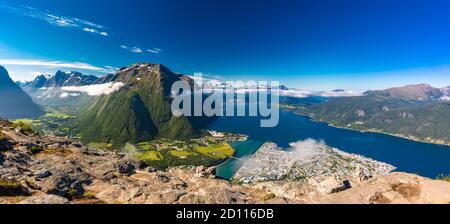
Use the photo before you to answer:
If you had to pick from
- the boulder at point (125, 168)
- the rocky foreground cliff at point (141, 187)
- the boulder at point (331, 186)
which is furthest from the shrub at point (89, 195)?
the boulder at point (331, 186)

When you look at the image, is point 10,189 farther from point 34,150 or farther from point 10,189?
point 34,150

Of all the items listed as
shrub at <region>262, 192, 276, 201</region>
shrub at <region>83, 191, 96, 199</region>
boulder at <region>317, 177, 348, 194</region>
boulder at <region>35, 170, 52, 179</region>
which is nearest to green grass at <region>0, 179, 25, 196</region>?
shrub at <region>83, 191, 96, 199</region>

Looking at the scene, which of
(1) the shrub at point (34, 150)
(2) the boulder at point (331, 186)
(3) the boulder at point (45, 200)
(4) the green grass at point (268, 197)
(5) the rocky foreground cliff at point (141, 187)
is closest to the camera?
(3) the boulder at point (45, 200)

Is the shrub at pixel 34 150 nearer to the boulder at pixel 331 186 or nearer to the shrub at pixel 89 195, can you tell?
the shrub at pixel 89 195

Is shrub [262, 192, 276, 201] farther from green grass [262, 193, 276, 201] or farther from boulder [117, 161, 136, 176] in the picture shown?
boulder [117, 161, 136, 176]

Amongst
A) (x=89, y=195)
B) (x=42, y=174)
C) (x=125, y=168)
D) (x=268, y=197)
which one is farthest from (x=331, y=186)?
(x=42, y=174)
